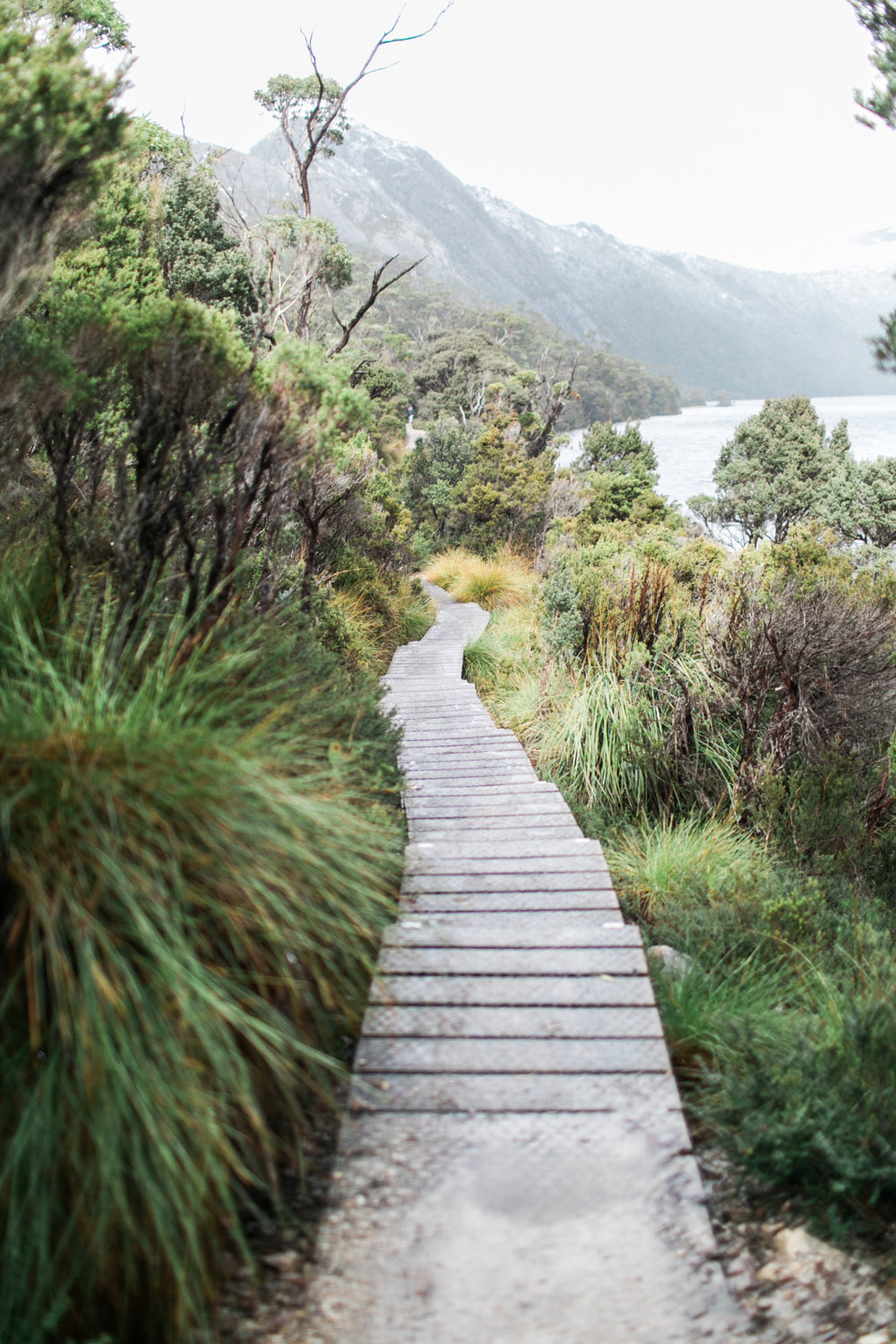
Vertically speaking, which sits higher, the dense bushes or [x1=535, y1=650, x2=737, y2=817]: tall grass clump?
the dense bushes

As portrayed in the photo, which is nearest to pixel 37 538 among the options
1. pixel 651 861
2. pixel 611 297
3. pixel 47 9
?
pixel 651 861

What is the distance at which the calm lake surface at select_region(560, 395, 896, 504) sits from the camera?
44.1 metres

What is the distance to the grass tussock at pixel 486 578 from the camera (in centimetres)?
1502

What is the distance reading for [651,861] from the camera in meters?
4.73

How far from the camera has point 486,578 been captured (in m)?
15.7

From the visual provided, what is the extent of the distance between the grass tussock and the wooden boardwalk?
10043mm

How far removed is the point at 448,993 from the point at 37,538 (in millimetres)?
3265

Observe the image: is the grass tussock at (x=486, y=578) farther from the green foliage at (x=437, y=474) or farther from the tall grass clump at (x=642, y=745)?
the tall grass clump at (x=642, y=745)

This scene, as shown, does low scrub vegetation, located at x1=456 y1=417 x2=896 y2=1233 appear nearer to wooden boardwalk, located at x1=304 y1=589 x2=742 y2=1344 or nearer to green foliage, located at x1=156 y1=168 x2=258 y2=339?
wooden boardwalk, located at x1=304 y1=589 x2=742 y2=1344

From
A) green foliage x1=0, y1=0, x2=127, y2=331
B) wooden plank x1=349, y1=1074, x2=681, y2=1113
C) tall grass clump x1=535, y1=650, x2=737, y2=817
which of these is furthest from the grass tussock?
wooden plank x1=349, y1=1074, x2=681, y2=1113

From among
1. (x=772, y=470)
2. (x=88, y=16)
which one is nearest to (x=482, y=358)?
(x=772, y=470)

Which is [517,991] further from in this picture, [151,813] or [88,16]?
[88,16]

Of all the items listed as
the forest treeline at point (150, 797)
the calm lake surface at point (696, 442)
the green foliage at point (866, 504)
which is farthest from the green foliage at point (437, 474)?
the forest treeline at point (150, 797)

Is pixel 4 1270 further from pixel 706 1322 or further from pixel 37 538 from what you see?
pixel 37 538
